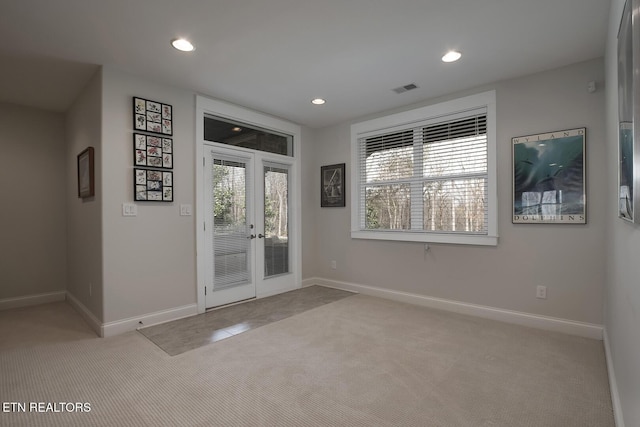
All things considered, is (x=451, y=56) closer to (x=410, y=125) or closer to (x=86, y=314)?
(x=410, y=125)

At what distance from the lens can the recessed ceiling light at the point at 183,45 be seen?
2.64 metres

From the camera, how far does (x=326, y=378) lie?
227 cm

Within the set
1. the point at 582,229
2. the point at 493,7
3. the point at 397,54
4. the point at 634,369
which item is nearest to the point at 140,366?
the point at 634,369

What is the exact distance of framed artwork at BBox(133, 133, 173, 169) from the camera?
128 inches

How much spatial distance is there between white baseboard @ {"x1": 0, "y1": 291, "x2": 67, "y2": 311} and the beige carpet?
1.37 metres

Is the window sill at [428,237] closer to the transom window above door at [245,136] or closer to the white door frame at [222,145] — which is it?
the white door frame at [222,145]

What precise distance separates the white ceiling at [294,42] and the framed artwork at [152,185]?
0.98m

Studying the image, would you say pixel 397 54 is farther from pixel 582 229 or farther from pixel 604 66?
pixel 582 229

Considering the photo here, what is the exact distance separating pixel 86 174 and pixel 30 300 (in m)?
2.16

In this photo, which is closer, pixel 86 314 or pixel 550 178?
pixel 550 178

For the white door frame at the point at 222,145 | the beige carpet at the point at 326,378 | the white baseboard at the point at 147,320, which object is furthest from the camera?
the white door frame at the point at 222,145

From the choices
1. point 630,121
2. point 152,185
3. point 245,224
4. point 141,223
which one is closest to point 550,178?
point 630,121

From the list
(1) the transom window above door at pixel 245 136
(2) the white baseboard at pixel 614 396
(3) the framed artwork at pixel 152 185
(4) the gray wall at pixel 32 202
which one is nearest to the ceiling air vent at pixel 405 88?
(1) the transom window above door at pixel 245 136

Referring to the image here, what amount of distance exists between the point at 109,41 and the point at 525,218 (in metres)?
4.09
